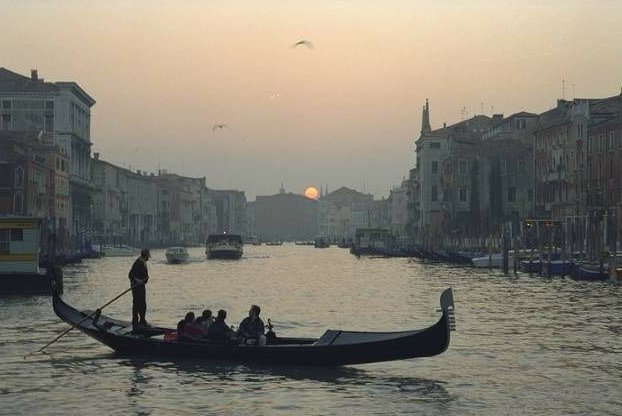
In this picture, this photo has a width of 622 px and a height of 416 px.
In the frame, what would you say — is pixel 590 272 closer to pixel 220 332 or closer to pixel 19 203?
pixel 220 332

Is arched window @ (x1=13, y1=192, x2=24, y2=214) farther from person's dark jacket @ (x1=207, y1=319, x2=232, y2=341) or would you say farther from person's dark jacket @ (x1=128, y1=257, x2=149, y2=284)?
person's dark jacket @ (x1=207, y1=319, x2=232, y2=341)

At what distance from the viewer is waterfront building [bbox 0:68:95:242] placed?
10144 centimetres

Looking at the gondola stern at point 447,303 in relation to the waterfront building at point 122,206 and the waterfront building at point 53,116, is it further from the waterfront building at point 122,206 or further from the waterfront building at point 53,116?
the waterfront building at point 122,206

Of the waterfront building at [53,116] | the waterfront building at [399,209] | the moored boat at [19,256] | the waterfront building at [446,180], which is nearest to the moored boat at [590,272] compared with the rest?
the moored boat at [19,256]

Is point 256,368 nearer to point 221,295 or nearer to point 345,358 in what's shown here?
point 345,358

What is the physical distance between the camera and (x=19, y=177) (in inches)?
3071

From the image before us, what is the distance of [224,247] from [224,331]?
7865 cm

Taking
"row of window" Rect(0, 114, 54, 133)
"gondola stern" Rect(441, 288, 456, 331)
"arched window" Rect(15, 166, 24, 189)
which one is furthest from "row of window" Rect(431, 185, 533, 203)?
"gondola stern" Rect(441, 288, 456, 331)

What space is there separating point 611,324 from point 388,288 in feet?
66.5

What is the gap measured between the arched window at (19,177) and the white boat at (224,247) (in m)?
24.7

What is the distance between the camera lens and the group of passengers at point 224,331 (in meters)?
20.6

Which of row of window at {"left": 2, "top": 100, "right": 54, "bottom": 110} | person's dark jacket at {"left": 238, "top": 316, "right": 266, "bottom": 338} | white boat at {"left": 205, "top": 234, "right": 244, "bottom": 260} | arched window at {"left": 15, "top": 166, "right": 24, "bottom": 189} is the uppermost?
row of window at {"left": 2, "top": 100, "right": 54, "bottom": 110}

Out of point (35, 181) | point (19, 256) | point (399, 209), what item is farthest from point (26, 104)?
point (399, 209)

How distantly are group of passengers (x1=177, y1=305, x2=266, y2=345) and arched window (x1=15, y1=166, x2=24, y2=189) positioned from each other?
58.8 metres
